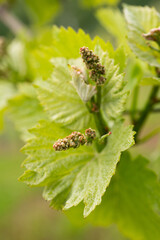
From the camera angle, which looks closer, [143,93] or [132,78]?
[132,78]

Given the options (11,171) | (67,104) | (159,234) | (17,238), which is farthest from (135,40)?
(11,171)

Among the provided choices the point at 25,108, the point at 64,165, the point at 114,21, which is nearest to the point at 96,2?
the point at 114,21

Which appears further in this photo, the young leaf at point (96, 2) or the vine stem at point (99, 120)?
the young leaf at point (96, 2)

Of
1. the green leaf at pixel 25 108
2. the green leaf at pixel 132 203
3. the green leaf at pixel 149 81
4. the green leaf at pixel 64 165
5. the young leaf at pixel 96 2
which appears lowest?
the green leaf at pixel 132 203

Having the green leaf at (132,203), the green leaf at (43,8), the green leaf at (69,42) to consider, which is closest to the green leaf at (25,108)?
the green leaf at (69,42)

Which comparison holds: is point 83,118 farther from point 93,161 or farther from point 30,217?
point 30,217

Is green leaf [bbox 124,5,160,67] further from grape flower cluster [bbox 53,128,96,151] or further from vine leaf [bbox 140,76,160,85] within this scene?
grape flower cluster [bbox 53,128,96,151]

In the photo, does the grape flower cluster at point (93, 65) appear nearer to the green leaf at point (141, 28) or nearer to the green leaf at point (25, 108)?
the green leaf at point (141, 28)
